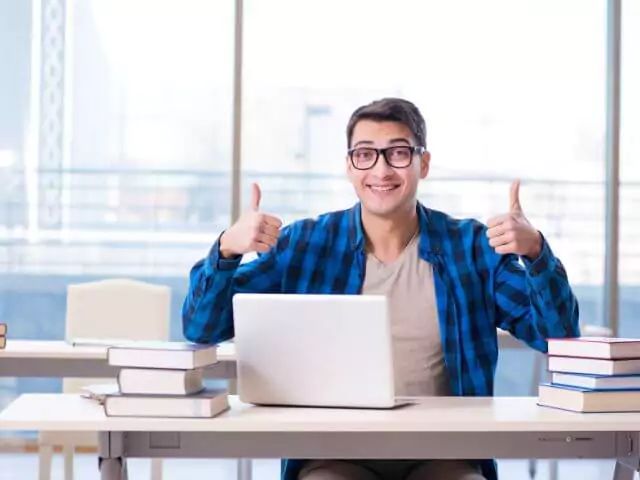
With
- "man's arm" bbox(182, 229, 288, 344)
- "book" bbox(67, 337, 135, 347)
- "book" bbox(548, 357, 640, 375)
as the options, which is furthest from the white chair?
"book" bbox(548, 357, 640, 375)

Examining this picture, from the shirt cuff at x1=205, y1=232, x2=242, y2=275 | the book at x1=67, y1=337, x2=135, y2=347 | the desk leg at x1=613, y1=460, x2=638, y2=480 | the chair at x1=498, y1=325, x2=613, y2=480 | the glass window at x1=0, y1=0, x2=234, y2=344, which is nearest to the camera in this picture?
the desk leg at x1=613, y1=460, x2=638, y2=480

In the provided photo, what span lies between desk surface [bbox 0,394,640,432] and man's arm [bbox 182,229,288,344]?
41 cm

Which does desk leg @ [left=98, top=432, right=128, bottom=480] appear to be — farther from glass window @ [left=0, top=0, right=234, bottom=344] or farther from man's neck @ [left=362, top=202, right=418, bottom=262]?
glass window @ [left=0, top=0, right=234, bottom=344]

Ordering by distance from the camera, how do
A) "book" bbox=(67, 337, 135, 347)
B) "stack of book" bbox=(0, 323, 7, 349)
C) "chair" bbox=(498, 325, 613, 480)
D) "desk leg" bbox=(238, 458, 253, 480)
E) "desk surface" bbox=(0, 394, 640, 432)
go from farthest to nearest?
"chair" bbox=(498, 325, 613, 480), "desk leg" bbox=(238, 458, 253, 480), "book" bbox=(67, 337, 135, 347), "stack of book" bbox=(0, 323, 7, 349), "desk surface" bbox=(0, 394, 640, 432)

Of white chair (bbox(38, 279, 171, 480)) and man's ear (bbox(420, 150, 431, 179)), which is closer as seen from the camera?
man's ear (bbox(420, 150, 431, 179))

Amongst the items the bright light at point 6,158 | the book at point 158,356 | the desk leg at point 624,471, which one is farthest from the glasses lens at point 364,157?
the bright light at point 6,158

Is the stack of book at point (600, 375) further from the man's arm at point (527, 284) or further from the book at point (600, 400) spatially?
the man's arm at point (527, 284)

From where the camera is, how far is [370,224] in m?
2.69

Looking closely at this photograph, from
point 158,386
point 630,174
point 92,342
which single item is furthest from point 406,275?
point 630,174

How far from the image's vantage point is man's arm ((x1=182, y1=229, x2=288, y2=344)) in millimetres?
2514

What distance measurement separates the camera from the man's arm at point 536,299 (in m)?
2.44

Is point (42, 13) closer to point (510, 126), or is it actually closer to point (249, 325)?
point (510, 126)

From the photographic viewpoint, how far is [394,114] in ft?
8.68

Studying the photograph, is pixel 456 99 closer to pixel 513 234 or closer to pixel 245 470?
pixel 245 470
